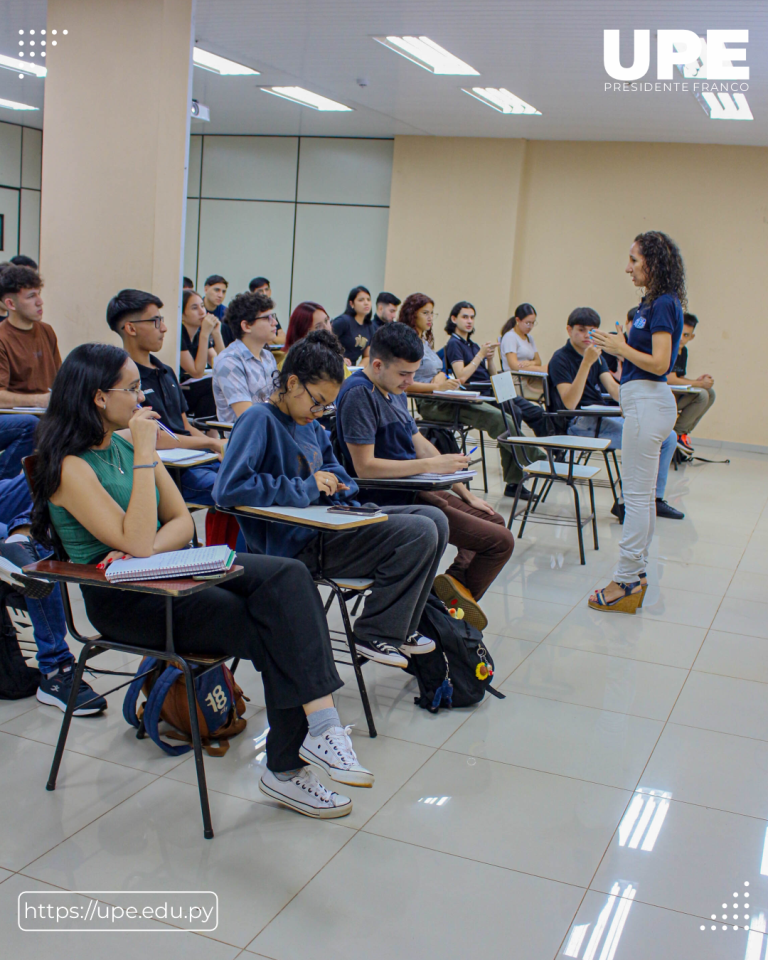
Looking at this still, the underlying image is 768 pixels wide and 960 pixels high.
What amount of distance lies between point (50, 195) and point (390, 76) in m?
3.51

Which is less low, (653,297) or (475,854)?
(653,297)

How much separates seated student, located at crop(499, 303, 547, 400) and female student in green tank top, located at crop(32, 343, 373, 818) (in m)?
5.24

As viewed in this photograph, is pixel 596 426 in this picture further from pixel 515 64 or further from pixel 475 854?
pixel 475 854

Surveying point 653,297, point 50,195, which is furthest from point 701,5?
point 50,195

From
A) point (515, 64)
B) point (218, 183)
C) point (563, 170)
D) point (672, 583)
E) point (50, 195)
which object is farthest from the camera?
point (218, 183)

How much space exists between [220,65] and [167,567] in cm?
A: 656

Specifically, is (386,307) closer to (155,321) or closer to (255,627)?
(155,321)

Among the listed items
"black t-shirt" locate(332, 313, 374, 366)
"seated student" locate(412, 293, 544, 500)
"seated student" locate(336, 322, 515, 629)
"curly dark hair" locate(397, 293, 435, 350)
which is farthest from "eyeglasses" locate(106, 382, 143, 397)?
"black t-shirt" locate(332, 313, 374, 366)

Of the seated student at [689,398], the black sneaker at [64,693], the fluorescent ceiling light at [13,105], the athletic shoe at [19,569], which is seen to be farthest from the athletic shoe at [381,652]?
the fluorescent ceiling light at [13,105]

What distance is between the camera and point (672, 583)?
13.7 ft

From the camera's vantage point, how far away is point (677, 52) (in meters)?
5.72

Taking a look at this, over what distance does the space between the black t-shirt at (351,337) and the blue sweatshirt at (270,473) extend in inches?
157

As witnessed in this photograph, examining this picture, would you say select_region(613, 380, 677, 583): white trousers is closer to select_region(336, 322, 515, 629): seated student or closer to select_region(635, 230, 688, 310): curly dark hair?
select_region(635, 230, 688, 310): curly dark hair

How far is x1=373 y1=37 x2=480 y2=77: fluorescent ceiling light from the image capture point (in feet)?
19.6
